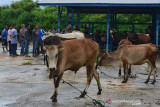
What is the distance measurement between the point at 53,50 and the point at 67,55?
22.5 inches

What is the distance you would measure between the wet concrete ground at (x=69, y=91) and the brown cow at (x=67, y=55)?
1.36 feet

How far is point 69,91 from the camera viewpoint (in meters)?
8.84

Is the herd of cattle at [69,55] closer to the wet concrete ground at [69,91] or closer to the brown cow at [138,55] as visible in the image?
the wet concrete ground at [69,91]

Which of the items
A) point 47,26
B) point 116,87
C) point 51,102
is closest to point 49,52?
point 51,102

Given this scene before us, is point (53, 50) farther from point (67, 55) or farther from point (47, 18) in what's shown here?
point (47, 18)

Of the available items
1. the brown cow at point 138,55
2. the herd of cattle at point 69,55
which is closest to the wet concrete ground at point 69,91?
the herd of cattle at point 69,55

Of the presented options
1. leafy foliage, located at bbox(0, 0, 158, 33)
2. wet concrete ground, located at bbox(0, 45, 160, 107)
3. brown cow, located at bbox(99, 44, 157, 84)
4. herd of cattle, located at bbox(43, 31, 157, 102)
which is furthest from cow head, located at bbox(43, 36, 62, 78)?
leafy foliage, located at bbox(0, 0, 158, 33)

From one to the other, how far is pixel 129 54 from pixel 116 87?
5.92ft

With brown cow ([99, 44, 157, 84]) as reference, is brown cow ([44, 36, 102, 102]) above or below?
above

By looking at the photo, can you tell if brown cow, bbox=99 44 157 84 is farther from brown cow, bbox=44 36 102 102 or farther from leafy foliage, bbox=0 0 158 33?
leafy foliage, bbox=0 0 158 33

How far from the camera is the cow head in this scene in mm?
7254

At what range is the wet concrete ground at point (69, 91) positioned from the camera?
7523 mm

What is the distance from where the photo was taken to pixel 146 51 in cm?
1086

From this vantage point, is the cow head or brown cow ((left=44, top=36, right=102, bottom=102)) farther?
brown cow ((left=44, top=36, right=102, bottom=102))
